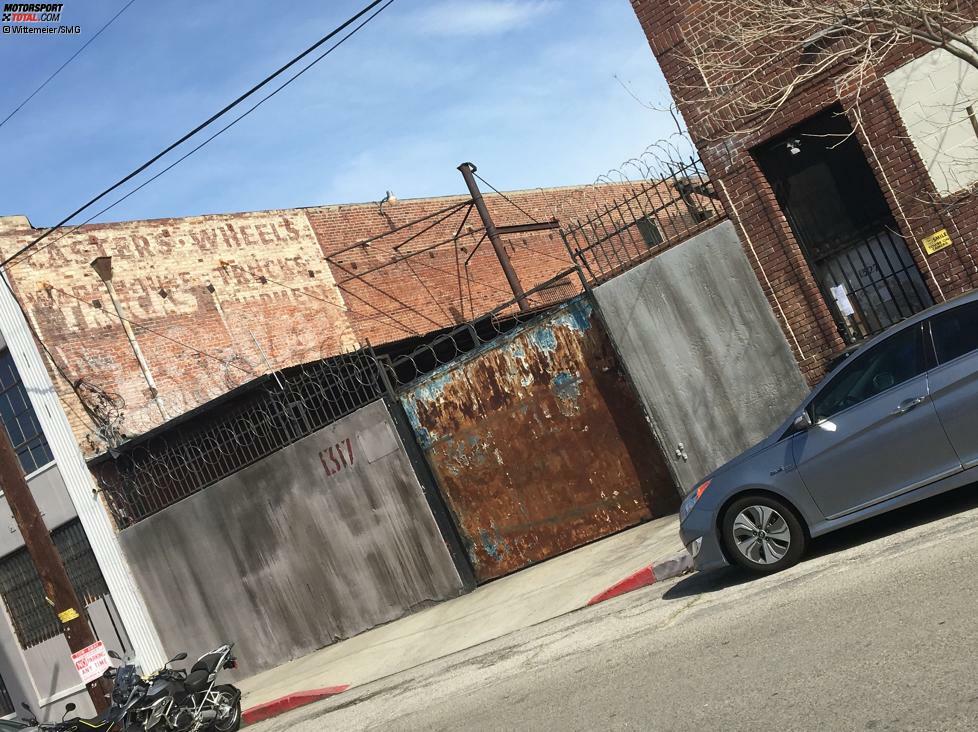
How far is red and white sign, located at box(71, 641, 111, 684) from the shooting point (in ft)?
43.0

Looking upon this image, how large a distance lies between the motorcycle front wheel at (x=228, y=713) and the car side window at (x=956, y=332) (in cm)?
860

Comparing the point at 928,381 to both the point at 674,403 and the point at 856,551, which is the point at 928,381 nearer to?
the point at 856,551

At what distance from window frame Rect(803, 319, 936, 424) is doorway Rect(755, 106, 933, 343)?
4.68 meters

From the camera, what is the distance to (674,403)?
42.3ft

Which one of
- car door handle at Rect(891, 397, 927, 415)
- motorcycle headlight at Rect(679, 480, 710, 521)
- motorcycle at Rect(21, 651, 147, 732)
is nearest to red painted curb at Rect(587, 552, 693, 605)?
motorcycle headlight at Rect(679, 480, 710, 521)

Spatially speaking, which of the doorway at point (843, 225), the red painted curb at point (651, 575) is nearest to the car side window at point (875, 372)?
the red painted curb at point (651, 575)

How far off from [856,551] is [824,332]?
16.3 ft

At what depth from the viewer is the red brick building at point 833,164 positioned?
1160 cm

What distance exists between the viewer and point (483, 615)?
12219 millimetres

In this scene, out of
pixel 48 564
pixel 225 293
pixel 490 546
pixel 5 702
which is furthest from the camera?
pixel 225 293

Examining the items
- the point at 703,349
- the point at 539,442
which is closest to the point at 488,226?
the point at 539,442

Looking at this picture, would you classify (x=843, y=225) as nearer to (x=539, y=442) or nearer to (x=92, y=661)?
(x=539, y=442)

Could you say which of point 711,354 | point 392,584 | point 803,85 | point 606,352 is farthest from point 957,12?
point 392,584

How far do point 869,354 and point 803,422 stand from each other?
72cm
